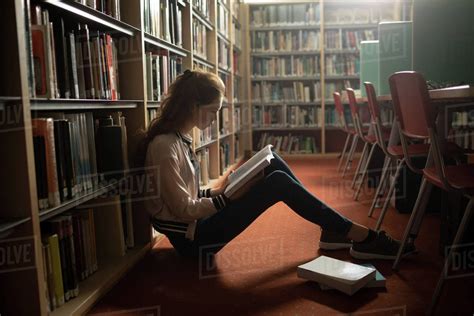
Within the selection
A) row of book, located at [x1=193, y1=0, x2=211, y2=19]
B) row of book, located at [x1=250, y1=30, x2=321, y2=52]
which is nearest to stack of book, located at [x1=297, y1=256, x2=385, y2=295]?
row of book, located at [x1=193, y1=0, x2=211, y2=19]

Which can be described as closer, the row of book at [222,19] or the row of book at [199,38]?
the row of book at [199,38]

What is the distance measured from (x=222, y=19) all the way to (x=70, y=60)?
314 cm

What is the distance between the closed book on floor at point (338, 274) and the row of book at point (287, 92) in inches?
166

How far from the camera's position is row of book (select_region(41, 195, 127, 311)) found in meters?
1.46

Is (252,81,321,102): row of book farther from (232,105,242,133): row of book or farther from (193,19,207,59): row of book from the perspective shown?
(193,19,207,59): row of book

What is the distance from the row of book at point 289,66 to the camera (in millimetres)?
5840

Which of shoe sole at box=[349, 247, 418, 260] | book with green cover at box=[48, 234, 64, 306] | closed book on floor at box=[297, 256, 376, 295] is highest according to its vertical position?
book with green cover at box=[48, 234, 64, 306]

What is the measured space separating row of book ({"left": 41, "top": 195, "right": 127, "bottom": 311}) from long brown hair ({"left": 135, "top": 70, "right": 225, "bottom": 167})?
268 millimetres

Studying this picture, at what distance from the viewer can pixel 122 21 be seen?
2016 millimetres

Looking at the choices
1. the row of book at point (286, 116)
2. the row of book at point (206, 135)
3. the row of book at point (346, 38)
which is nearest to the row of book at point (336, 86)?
the row of book at point (286, 116)

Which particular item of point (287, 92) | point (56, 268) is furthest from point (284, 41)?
point (56, 268)

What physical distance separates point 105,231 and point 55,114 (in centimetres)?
63

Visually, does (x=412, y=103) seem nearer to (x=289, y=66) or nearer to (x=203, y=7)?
(x=203, y=7)

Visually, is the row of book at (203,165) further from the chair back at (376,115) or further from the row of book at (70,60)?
the row of book at (70,60)
